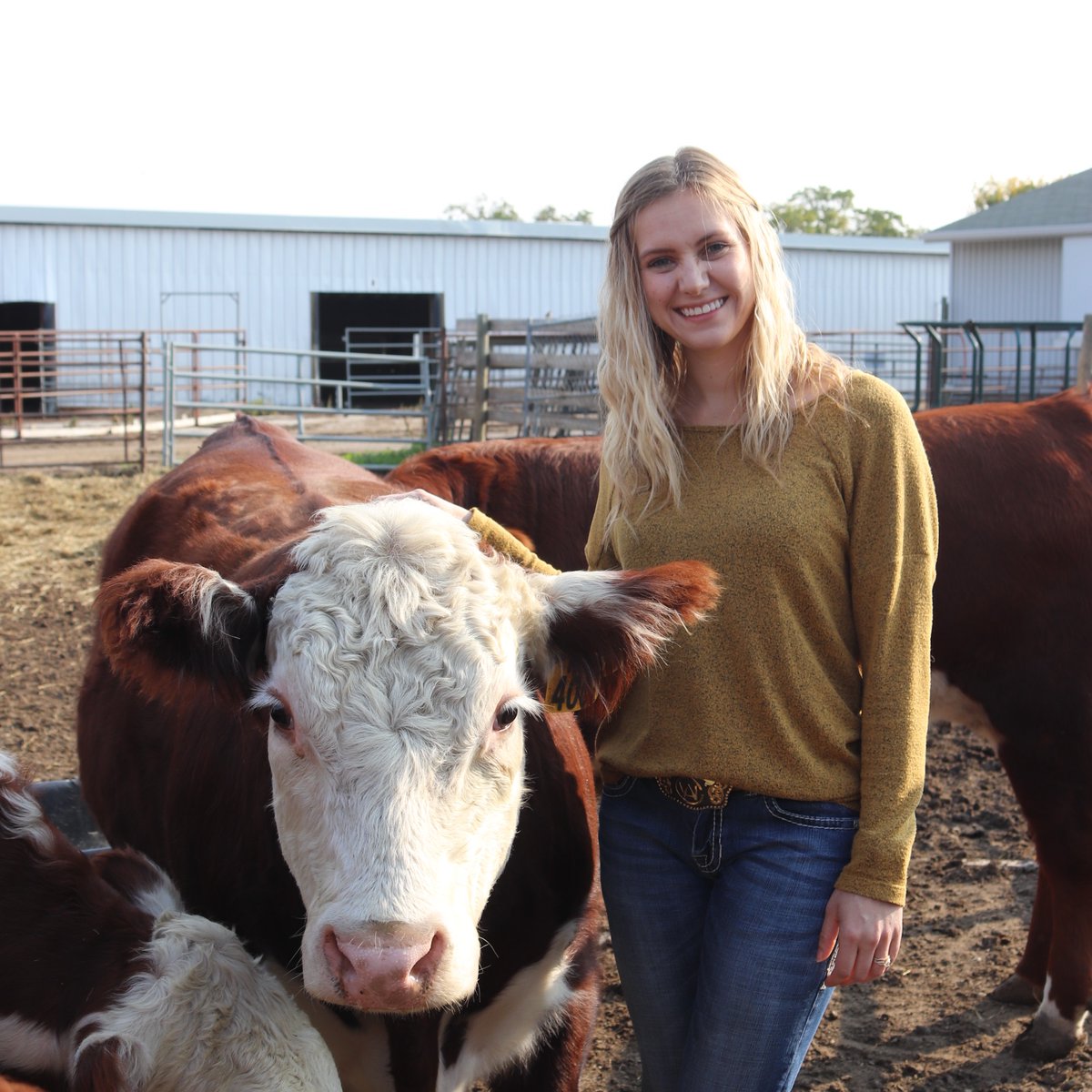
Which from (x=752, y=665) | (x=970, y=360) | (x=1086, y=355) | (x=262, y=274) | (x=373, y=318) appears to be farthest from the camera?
(x=373, y=318)

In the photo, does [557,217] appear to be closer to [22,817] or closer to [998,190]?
[998,190]

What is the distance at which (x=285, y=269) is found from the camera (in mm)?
26953

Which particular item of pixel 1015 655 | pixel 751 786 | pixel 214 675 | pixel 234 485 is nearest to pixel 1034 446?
pixel 1015 655

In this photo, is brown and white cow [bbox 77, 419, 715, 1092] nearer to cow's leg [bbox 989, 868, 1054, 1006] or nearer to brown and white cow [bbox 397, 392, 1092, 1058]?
brown and white cow [bbox 397, 392, 1092, 1058]

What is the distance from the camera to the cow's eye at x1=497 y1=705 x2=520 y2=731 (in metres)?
2.28

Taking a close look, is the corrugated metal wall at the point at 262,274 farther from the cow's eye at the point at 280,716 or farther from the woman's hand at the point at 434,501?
the cow's eye at the point at 280,716

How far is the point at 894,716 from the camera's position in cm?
228

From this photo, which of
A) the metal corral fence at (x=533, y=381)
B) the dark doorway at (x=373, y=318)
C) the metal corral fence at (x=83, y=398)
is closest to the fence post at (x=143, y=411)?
the metal corral fence at (x=83, y=398)

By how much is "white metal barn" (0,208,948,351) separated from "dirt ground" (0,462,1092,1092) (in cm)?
1896

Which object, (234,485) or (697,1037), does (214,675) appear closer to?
(697,1037)

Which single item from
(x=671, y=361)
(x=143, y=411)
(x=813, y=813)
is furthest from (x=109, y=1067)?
(x=143, y=411)

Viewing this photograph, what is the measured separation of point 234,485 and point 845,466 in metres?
2.29

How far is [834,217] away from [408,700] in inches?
2896

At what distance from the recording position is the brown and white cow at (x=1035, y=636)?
376 centimetres
